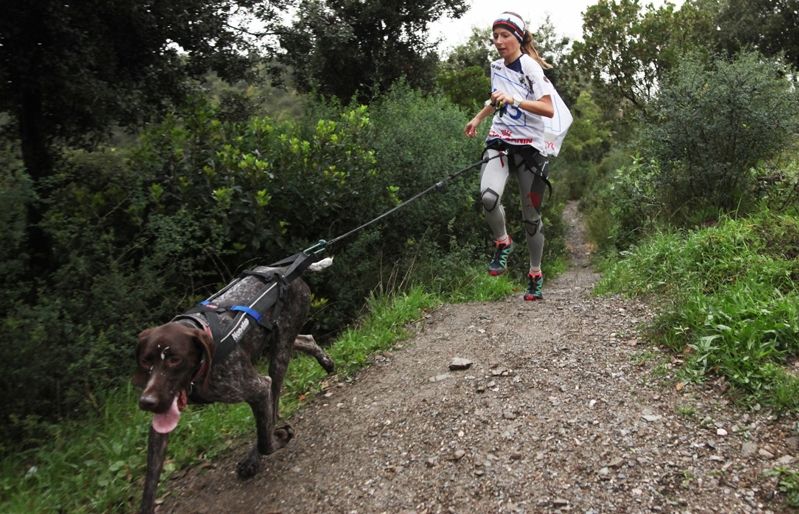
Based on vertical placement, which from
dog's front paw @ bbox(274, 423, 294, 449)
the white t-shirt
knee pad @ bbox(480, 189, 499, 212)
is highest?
the white t-shirt

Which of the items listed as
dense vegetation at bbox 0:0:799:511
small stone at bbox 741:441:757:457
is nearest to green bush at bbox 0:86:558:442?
dense vegetation at bbox 0:0:799:511

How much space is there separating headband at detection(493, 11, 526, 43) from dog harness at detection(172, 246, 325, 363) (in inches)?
96.5

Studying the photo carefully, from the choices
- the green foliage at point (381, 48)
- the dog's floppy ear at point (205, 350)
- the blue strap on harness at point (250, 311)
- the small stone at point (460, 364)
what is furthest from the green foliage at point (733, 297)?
the green foliage at point (381, 48)

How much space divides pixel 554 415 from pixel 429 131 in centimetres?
506

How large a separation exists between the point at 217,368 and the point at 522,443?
1530 millimetres

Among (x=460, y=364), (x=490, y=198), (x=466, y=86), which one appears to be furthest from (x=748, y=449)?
(x=466, y=86)

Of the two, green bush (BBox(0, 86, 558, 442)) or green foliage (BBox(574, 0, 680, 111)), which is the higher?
green foliage (BBox(574, 0, 680, 111))

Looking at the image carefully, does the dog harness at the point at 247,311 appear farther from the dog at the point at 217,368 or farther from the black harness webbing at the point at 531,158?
the black harness webbing at the point at 531,158

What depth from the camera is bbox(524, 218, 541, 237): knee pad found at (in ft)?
16.6

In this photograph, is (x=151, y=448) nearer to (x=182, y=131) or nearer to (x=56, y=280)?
(x=56, y=280)

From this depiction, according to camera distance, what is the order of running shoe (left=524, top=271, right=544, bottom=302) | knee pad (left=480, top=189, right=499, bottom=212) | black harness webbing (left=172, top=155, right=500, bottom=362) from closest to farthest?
black harness webbing (left=172, top=155, right=500, bottom=362) → knee pad (left=480, top=189, right=499, bottom=212) → running shoe (left=524, top=271, right=544, bottom=302)

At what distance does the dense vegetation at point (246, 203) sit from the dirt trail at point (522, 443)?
302mm

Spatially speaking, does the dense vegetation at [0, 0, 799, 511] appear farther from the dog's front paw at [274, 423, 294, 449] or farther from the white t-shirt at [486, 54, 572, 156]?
the white t-shirt at [486, 54, 572, 156]

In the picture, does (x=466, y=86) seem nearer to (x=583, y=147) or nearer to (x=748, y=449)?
(x=583, y=147)
